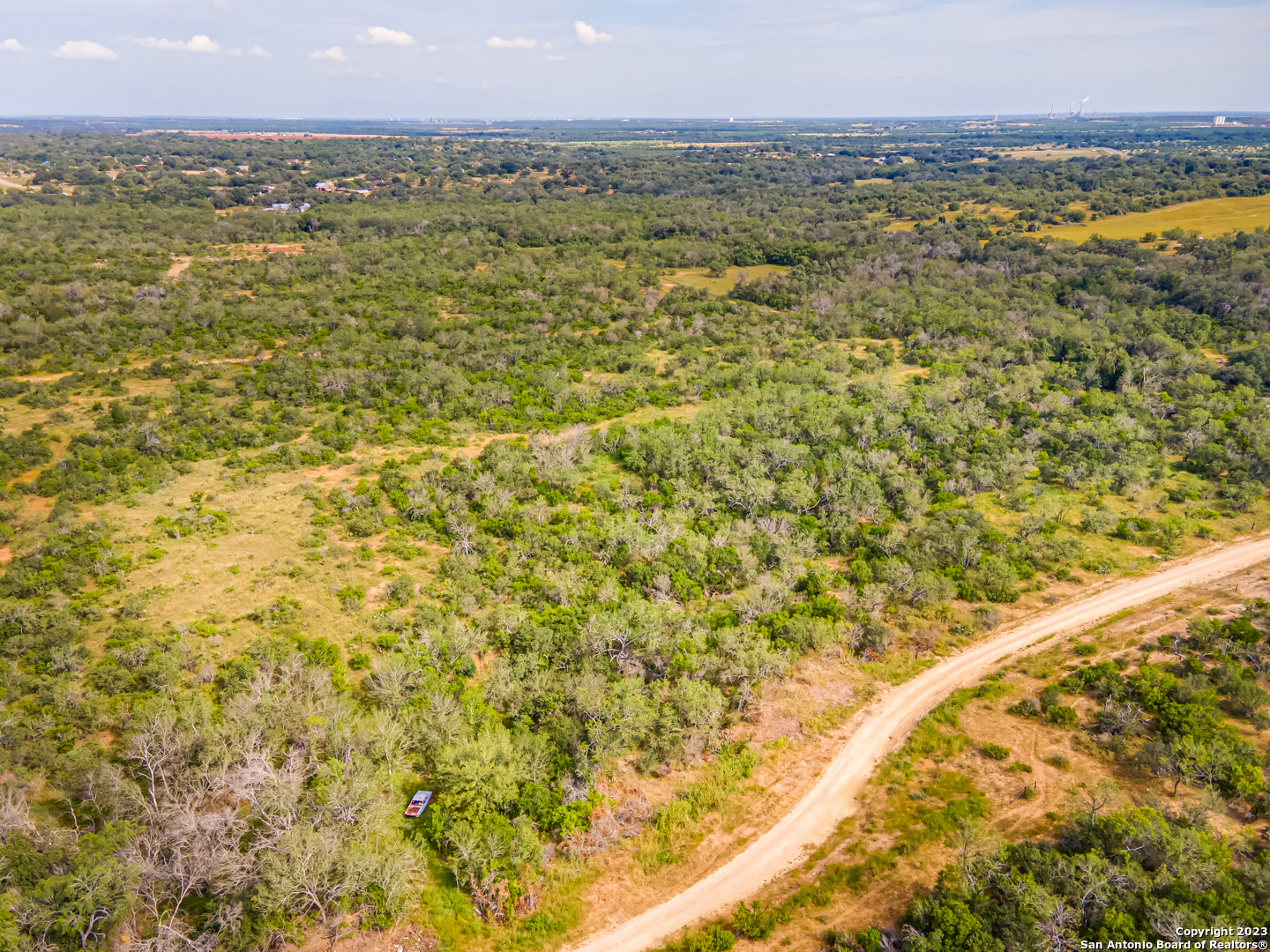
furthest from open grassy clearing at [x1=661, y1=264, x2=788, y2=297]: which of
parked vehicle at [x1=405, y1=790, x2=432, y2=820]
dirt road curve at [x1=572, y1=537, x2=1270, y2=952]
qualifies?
parked vehicle at [x1=405, y1=790, x2=432, y2=820]

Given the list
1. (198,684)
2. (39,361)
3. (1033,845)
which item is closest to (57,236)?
(39,361)

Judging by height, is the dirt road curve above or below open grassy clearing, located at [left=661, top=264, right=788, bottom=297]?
below

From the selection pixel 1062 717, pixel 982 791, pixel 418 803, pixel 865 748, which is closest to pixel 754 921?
pixel 865 748

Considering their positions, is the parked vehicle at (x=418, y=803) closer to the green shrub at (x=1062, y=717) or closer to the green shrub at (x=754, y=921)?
the green shrub at (x=754, y=921)

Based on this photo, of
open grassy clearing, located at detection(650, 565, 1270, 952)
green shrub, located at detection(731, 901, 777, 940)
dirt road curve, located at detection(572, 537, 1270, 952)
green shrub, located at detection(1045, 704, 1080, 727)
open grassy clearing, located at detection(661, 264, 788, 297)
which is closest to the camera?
green shrub, located at detection(731, 901, 777, 940)

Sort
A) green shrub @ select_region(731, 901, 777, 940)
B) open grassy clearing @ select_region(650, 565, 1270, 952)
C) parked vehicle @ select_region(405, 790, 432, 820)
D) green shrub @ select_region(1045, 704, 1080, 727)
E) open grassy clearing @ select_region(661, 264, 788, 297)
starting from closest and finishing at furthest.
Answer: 1. green shrub @ select_region(731, 901, 777, 940)
2. open grassy clearing @ select_region(650, 565, 1270, 952)
3. parked vehicle @ select_region(405, 790, 432, 820)
4. green shrub @ select_region(1045, 704, 1080, 727)
5. open grassy clearing @ select_region(661, 264, 788, 297)

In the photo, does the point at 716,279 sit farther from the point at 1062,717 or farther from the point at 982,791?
the point at 982,791

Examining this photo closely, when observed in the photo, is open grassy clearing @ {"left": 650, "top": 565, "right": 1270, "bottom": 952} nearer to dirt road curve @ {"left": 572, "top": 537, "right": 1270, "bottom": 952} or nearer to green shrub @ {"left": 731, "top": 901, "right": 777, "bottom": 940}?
green shrub @ {"left": 731, "top": 901, "right": 777, "bottom": 940}

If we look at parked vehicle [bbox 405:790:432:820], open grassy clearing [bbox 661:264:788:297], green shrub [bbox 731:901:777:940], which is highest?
open grassy clearing [bbox 661:264:788:297]

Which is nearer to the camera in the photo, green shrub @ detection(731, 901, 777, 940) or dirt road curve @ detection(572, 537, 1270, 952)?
green shrub @ detection(731, 901, 777, 940)

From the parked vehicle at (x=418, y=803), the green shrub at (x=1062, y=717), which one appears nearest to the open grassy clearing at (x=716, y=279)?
the green shrub at (x=1062, y=717)
